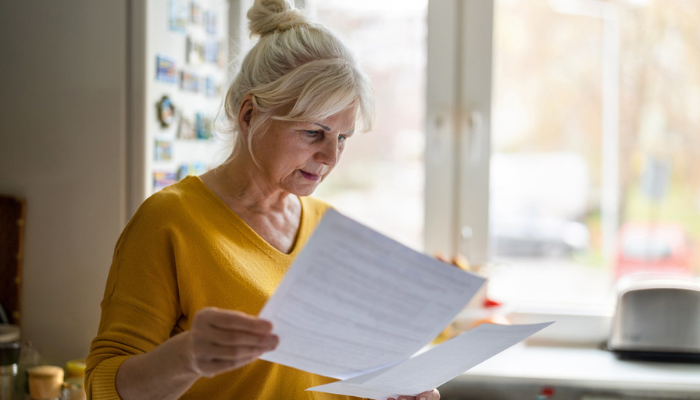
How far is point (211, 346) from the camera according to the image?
0.61 metres

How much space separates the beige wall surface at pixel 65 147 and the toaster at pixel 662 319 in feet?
4.32

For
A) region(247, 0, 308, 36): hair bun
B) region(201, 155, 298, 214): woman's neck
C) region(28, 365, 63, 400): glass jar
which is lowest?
region(28, 365, 63, 400): glass jar

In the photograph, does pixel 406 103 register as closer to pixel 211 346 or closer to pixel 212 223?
pixel 212 223

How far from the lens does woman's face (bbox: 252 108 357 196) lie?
0.94 metres

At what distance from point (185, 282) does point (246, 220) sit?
17cm

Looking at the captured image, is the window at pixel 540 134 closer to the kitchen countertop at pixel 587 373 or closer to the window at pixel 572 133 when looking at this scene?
the window at pixel 572 133

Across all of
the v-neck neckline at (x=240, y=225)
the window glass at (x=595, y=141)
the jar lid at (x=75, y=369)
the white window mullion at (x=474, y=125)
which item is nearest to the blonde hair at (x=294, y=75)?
the v-neck neckline at (x=240, y=225)

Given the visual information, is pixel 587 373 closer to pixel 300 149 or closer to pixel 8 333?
pixel 300 149

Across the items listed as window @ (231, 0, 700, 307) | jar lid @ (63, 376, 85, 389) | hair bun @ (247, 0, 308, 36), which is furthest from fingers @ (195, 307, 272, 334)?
window @ (231, 0, 700, 307)

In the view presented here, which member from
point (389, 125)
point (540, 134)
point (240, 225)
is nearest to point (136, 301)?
point (240, 225)

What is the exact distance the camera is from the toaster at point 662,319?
4.95 ft

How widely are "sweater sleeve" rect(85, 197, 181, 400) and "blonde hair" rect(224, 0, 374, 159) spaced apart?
22 centimetres

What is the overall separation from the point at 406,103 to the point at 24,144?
1.04m

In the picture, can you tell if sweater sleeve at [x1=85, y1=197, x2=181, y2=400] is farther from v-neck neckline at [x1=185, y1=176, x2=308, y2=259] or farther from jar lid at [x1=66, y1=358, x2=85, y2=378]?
jar lid at [x1=66, y1=358, x2=85, y2=378]
